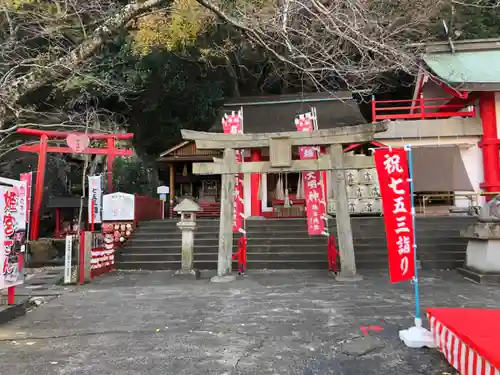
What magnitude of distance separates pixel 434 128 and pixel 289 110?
629 centimetres

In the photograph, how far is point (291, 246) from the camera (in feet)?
38.3

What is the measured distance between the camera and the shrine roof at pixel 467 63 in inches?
518

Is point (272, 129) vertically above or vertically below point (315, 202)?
above

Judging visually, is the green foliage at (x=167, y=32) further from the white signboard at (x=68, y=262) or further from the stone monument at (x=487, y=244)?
the stone monument at (x=487, y=244)

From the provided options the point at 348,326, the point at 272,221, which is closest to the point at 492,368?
the point at 348,326

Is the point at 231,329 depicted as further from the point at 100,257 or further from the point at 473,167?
the point at 473,167

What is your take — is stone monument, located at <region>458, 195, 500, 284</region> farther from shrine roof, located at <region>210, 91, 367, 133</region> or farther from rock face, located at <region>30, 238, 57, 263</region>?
rock face, located at <region>30, 238, 57, 263</region>

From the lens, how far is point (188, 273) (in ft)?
32.8

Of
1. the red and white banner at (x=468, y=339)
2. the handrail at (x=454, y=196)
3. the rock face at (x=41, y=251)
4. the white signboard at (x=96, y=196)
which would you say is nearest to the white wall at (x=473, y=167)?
the handrail at (x=454, y=196)

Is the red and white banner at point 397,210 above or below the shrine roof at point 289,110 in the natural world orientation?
below

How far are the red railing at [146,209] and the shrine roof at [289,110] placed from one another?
166 inches

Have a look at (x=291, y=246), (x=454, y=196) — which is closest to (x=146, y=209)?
(x=291, y=246)

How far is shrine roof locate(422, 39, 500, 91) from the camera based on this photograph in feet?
43.2

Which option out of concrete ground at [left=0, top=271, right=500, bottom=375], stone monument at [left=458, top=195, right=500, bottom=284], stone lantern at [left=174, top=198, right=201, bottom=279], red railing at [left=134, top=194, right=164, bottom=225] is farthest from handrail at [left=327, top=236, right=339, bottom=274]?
red railing at [left=134, top=194, right=164, bottom=225]
